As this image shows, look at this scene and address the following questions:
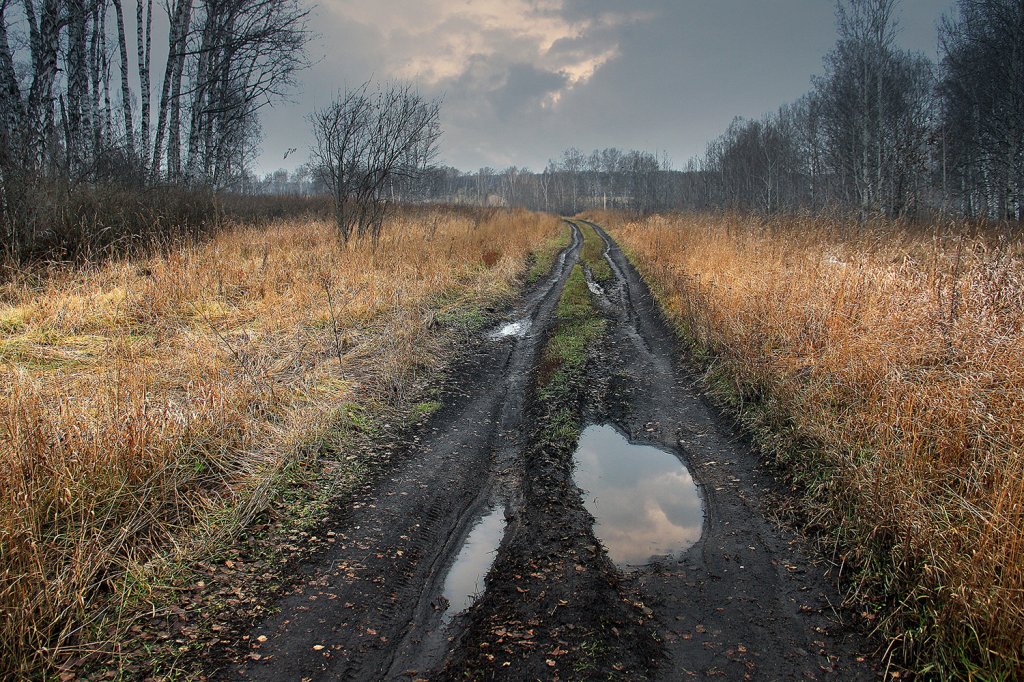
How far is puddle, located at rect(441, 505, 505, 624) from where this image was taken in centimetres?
303

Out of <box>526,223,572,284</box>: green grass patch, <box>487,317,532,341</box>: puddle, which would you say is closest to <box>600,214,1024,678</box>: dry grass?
<box>487,317,532,341</box>: puddle

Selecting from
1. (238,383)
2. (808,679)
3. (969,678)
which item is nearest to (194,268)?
(238,383)

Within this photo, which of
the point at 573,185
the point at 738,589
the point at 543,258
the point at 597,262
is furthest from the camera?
the point at 573,185

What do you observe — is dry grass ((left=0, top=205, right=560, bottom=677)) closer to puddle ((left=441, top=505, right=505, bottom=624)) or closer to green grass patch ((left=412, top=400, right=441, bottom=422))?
green grass patch ((left=412, top=400, right=441, bottom=422))

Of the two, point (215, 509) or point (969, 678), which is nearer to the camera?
point (969, 678)

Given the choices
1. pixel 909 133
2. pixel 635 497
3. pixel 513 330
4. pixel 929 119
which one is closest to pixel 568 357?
pixel 513 330

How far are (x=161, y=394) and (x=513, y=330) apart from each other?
18.3 ft

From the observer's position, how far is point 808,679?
2402mm

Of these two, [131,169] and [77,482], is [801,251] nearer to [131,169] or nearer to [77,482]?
[77,482]

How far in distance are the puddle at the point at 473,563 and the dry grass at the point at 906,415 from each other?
6.94 feet

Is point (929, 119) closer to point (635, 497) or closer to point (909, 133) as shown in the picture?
point (909, 133)

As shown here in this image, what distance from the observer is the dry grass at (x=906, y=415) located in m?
2.43

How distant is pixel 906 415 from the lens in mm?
3559

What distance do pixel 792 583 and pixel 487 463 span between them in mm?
2474
